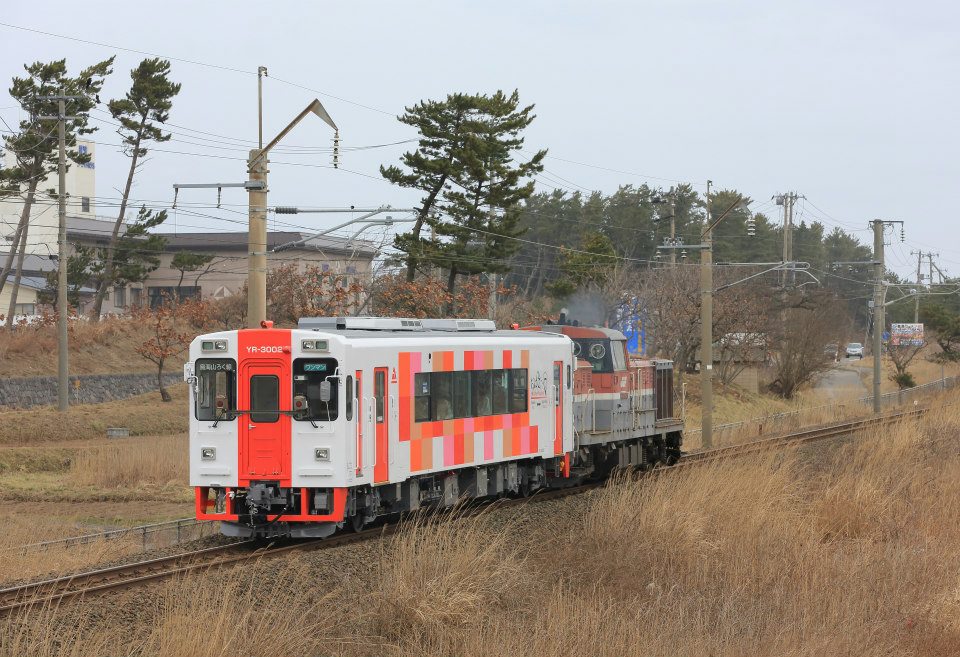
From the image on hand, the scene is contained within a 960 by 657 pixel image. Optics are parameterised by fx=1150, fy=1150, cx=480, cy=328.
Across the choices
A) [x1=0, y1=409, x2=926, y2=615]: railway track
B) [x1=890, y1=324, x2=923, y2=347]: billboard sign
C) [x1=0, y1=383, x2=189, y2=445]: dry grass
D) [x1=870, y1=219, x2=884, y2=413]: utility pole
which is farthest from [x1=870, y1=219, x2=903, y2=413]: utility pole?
[x1=0, y1=409, x2=926, y2=615]: railway track

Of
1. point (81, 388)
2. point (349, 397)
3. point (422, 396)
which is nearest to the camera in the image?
point (349, 397)

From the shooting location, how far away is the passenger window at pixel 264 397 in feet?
51.1

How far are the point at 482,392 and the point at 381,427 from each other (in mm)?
3110

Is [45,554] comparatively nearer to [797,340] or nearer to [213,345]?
[213,345]

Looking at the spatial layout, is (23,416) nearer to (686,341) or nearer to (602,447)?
(602,447)

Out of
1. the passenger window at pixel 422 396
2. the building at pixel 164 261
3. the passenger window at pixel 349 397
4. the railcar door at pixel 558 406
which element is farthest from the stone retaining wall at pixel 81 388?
the passenger window at pixel 349 397

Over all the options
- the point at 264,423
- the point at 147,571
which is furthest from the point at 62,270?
the point at 147,571

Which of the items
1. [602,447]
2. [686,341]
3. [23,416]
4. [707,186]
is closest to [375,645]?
[602,447]

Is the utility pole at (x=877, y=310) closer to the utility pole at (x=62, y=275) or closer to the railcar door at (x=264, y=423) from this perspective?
the utility pole at (x=62, y=275)

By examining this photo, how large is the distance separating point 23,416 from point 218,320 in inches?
701

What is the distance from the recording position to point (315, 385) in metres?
15.4

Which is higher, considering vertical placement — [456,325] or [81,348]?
[456,325]

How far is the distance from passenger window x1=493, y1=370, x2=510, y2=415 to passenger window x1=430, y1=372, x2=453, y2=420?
1380 millimetres

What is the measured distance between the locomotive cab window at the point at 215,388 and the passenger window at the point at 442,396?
10.4 feet
